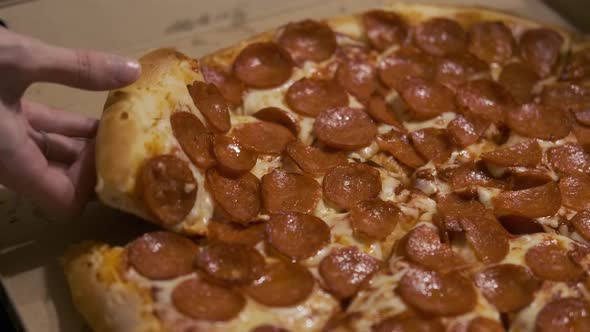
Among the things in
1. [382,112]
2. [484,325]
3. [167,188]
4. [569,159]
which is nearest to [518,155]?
[569,159]

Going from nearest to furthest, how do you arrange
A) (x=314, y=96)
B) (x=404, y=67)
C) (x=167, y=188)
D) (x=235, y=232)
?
(x=167, y=188) < (x=235, y=232) < (x=314, y=96) < (x=404, y=67)

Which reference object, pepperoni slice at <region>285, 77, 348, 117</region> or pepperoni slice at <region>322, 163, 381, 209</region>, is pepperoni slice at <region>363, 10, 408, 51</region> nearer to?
pepperoni slice at <region>285, 77, 348, 117</region>

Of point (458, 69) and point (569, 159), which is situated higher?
point (458, 69)

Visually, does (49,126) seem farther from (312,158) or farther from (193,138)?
(312,158)

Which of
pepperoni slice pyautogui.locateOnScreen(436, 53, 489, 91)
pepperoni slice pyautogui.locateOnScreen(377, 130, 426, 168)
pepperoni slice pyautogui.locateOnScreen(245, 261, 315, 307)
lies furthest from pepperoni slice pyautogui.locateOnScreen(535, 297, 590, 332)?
pepperoni slice pyautogui.locateOnScreen(436, 53, 489, 91)

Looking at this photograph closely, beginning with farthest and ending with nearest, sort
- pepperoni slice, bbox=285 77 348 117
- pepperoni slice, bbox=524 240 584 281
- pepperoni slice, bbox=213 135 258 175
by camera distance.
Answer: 1. pepperoni slice, bbox=285 77 348 117
2. pepperoni slice, bbox=213 135 258 175
3. pepperoni slice, bbox=524 240 584 281
